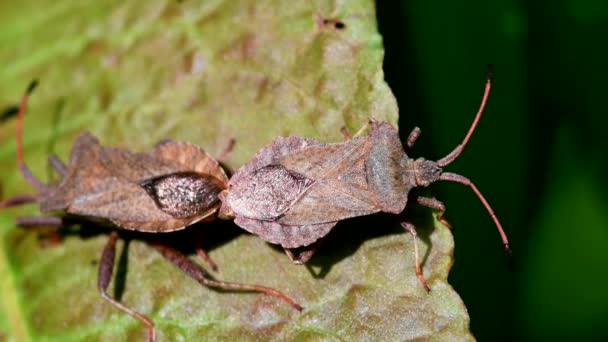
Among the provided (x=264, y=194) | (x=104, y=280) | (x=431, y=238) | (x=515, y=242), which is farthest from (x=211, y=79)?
(x=515, y=242)

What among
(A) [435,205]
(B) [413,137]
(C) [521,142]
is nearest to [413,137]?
(B) [413,137]

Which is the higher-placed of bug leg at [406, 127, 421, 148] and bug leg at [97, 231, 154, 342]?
bug leg at [406, 127, 421, 148]

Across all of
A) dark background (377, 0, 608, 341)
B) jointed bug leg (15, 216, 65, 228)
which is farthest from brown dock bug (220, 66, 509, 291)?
jointed bug leg (15, 216, 65, 228)

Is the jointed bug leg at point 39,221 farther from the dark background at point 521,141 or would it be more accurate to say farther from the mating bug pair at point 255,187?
the dark background at point 521,141

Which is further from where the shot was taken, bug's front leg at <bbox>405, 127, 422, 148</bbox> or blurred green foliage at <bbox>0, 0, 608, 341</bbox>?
blurred green foliage at <bbox>0, 0, 608, 341</bbox>

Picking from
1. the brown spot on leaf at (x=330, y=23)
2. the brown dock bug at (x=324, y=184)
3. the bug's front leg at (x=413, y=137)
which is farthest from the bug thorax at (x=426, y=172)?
the brown spot on leaf at (x=330, y=23)

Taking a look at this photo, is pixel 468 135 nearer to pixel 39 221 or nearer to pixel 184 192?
pixel 184 192

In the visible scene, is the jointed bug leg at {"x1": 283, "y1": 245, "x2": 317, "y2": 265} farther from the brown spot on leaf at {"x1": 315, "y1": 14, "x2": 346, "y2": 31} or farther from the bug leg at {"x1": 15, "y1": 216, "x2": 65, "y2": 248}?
the bug leg at {"x1": 15, "y1": 216, "x2": 65, "y2": 248}
